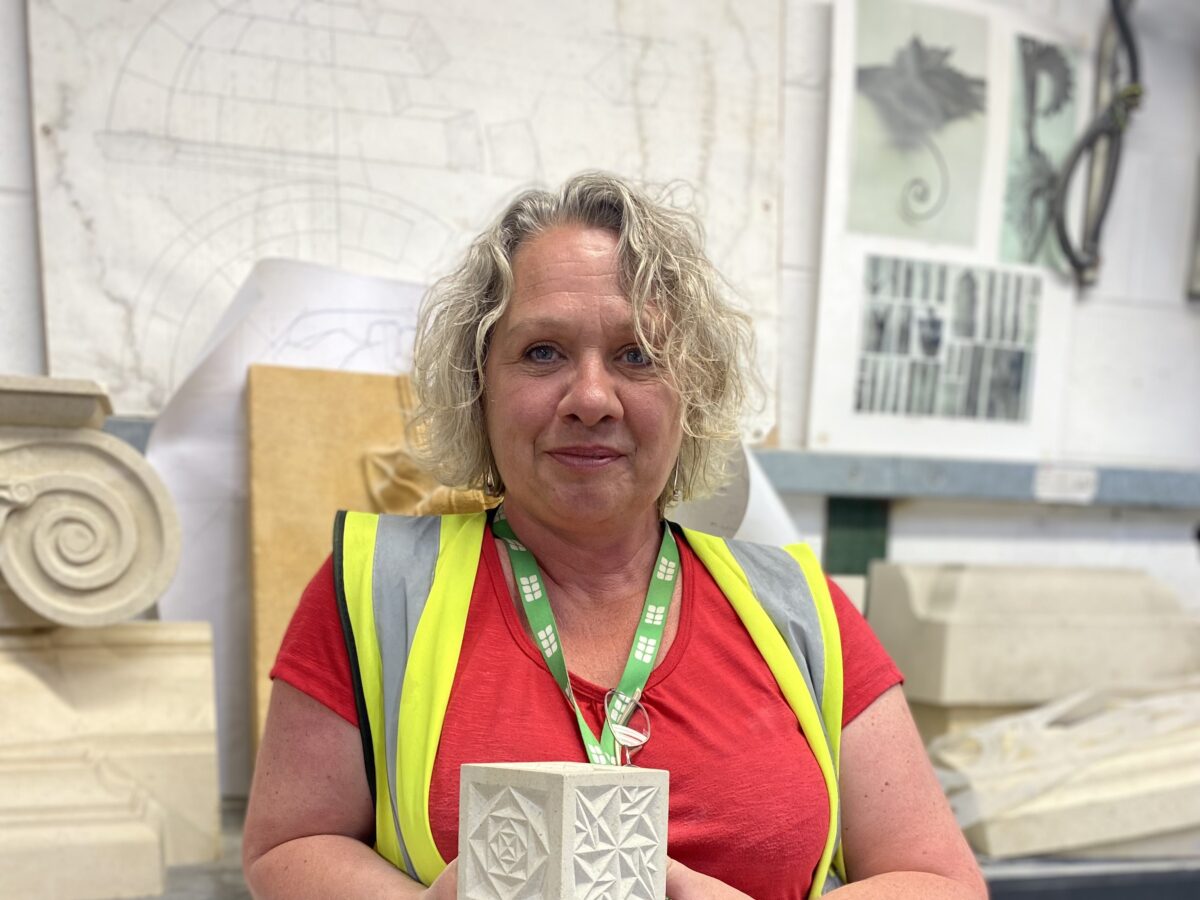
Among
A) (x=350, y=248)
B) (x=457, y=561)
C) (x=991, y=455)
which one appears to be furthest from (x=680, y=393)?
(x=991, y=455)

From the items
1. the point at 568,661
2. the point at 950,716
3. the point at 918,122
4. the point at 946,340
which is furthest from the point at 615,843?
the point at 918,122

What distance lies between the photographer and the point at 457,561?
115 cm

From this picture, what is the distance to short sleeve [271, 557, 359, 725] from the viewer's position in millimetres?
1062

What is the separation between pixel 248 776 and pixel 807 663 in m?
1.09

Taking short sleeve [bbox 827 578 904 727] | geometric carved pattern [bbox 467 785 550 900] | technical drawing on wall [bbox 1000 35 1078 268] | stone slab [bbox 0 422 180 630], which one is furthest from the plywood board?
technical drawing on wall [bbox 1000 35 1078 268]

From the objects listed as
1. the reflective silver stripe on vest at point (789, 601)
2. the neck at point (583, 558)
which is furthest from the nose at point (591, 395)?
the reflective silver stripe on vest at point (789, 601)

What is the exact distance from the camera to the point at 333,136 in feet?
6.21

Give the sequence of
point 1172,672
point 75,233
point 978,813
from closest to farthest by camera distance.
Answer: point 75,233 < point 978,813 < point 1172,672

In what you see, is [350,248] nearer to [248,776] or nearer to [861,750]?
[248,776]

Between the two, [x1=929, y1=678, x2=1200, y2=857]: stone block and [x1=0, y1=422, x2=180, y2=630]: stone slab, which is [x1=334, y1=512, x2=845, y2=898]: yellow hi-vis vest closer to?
[x1=0, y1=422, x2=180, y2=630]: stone slab

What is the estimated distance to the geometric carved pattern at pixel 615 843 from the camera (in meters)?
0.84

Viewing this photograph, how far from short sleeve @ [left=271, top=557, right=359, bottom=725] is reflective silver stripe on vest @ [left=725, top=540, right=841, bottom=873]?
48 centimetres

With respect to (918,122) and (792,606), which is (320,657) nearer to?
(792,606)

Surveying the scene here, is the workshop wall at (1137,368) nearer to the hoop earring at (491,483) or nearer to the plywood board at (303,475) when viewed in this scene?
the plywood board at (303,475)
